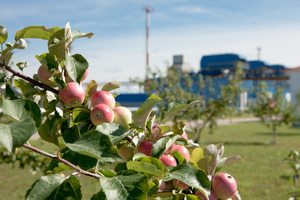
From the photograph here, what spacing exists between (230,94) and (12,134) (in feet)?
41.3

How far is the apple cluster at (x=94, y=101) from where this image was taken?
2.71 feet

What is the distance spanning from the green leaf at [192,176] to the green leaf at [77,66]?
0.34m

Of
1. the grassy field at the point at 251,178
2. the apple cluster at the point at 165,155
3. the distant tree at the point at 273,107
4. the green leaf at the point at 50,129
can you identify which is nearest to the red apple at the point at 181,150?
the apple cluster at the point at 165,155

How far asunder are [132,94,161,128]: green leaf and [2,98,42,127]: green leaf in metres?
0.26

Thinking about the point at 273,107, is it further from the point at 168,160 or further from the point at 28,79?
the point at 28,79

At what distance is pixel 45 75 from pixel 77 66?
11 cm

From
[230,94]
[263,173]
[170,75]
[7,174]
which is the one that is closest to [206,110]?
[230,94]

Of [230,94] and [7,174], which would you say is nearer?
[7,174]

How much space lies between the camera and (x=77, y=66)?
0.83m

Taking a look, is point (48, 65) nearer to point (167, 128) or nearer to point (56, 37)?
point (56, 37)

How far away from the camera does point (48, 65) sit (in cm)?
88

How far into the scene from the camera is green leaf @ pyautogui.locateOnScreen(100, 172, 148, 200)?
65 centimetres

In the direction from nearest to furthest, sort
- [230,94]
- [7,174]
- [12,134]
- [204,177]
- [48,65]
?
[12,134] < [204,177] < [48,65] < [7,174] < [230,94]

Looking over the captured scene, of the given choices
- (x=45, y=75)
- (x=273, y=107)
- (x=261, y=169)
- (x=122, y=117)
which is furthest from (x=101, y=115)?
(x=273, y=107)
